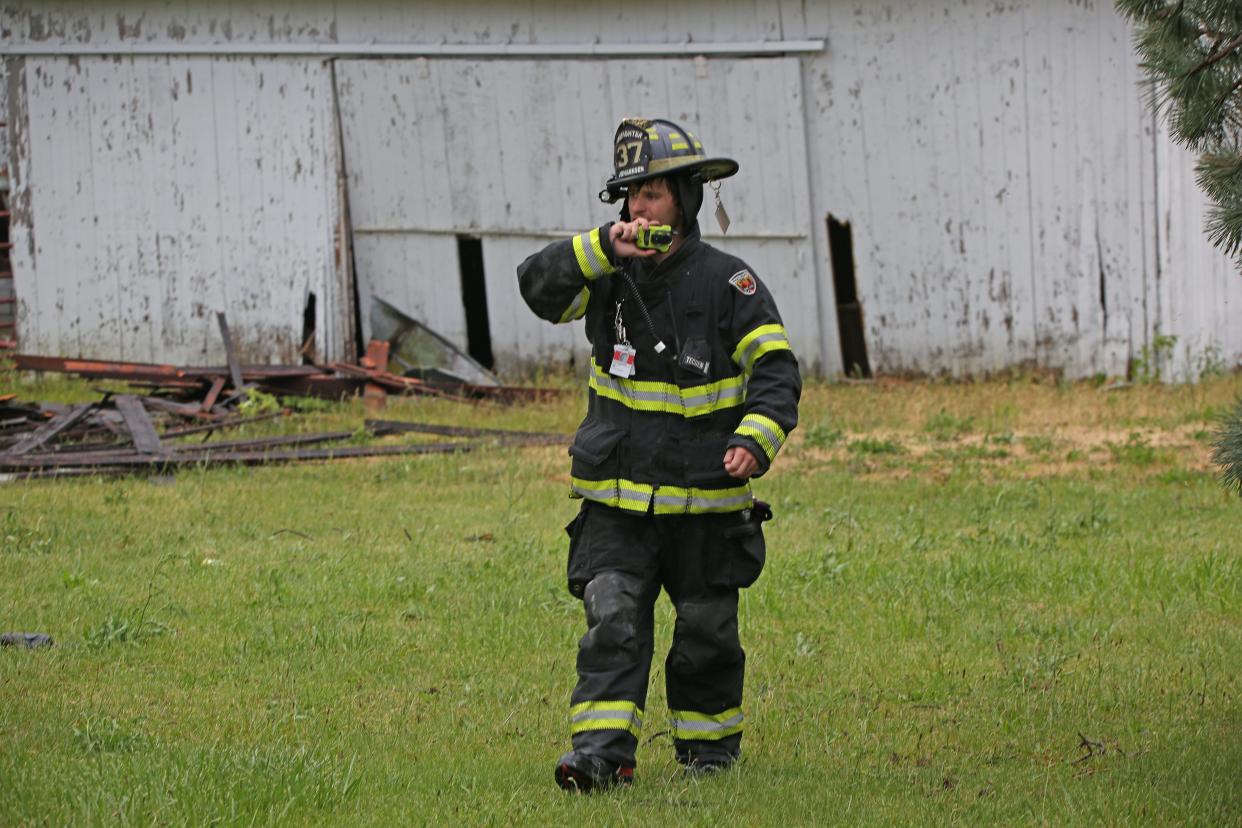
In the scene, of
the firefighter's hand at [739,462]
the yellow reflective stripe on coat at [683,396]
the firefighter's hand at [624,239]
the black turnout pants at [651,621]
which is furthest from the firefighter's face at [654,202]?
the black turnout pants at [651,621]

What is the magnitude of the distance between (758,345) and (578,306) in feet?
1.94

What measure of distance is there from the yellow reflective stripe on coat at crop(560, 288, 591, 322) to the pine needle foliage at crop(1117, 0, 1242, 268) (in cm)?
191

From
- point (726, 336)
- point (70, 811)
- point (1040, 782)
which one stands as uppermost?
point (726, 336)

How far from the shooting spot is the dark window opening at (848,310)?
16312mm

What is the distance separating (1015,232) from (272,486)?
25.4 ft

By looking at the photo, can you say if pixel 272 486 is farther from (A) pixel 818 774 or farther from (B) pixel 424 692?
(A) pixel 818 774

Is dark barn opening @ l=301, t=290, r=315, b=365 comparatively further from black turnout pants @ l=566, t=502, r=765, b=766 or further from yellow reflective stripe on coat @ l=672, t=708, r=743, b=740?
yellow reflective stripe on coat @ l=672, t=708, r=743, b=740

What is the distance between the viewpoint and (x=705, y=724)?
17.7 ft

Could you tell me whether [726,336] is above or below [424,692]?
above

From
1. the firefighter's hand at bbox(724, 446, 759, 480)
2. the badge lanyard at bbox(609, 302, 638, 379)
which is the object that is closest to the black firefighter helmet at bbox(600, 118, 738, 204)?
the badge lanyard at bbox(609, 302, 638, 379)

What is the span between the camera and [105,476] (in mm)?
11602

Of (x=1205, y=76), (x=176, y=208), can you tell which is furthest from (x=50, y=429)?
(x=1205, y=76)

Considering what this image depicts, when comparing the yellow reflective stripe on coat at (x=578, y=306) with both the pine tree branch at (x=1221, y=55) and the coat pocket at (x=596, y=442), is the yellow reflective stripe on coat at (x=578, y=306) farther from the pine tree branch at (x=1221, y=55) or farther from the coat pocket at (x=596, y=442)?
the pine tree branch at (x=1221, y=55)

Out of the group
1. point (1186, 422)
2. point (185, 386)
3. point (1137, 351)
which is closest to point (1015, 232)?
point (1137, 351)
